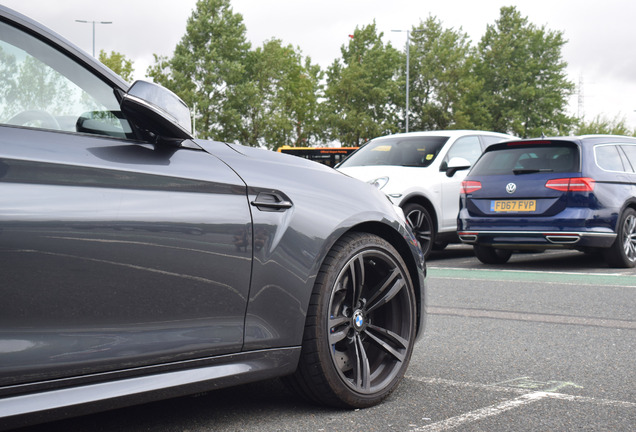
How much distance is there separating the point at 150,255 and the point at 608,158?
8324 millimetres

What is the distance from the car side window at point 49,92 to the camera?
8.68 feet

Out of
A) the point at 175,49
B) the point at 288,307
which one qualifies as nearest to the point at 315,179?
the point at 288,307

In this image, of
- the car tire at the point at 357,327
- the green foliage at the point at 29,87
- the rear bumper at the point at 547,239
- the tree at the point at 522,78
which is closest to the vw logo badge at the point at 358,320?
the car tire at the point at 357,327

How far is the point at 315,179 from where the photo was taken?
135 inches

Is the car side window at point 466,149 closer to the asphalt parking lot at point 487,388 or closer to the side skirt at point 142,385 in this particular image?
the asphalt parking lot at point 487,388

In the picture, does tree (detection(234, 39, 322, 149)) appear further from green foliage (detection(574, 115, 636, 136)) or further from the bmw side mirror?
the bmw side mirror

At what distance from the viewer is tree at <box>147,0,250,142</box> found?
48.1m

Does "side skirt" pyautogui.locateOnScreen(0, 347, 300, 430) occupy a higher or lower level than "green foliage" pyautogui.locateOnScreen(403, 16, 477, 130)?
lower

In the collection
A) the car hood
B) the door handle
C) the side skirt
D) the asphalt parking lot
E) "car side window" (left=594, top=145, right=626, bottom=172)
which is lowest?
the asphalt parking lot

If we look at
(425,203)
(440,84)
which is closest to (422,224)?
(425,203)

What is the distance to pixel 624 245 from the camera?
382 inches

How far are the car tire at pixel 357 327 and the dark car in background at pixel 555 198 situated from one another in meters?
6.10

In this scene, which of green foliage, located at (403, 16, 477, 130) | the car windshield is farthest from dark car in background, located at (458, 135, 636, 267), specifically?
green foliage, located at (403, 16, 477, 130)

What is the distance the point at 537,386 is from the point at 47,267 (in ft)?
8.12
